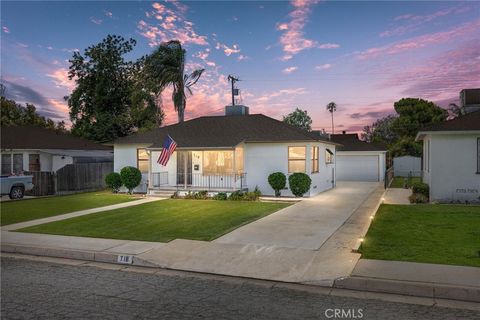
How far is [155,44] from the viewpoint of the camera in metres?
36.1

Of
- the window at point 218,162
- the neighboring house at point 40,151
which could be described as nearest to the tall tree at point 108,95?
the neighboring house at point 40,151

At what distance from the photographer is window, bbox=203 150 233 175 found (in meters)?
21.6

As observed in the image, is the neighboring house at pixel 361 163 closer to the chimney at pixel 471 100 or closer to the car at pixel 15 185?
the chimney at pixel 471 100

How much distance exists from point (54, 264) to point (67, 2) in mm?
13091

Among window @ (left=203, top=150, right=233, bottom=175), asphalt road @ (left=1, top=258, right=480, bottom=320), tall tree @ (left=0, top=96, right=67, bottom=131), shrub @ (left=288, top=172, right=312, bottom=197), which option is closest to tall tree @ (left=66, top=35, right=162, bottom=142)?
tall tree @ (left=0, top=96, right=67, bottom=131)

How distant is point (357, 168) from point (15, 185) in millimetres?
25209

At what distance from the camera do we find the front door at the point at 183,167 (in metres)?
Answer: 22.1

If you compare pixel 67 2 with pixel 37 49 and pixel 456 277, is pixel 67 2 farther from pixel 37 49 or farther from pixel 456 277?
pixel 456 277

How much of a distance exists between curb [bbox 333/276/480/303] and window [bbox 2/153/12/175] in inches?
922

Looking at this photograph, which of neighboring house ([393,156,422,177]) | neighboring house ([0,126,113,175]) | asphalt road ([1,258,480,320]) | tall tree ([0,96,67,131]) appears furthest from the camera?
tall tree ([0,96,67,131])

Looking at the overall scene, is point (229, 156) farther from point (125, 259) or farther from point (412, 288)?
point (412, 288)

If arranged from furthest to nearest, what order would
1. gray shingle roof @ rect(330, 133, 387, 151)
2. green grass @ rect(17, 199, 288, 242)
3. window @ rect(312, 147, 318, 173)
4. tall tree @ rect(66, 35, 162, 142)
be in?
tall tree @ rect(66, 35, 162, 142) → gray shingle roof @ rect(330, 133, 387, 151) → window @ rect(312, 147, 318, 173) → green grass @ rect(17, 199, 288, 242)

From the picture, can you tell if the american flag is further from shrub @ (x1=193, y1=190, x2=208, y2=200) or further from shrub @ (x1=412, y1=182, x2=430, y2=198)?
shrub @ (x1=412, y1=182, x2=430, y2=198)

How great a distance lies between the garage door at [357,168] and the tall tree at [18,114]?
34174 millimetres
